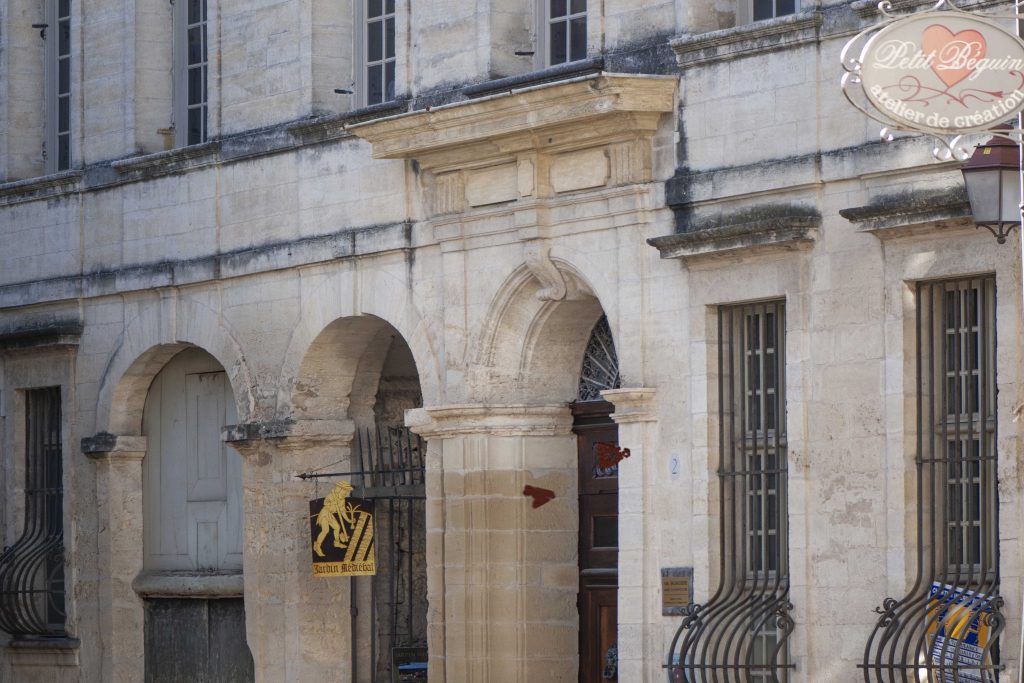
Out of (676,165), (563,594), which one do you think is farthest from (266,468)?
(676,165)

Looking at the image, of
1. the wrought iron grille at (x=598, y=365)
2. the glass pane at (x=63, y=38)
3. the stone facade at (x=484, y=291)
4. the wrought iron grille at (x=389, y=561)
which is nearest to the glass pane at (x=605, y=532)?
the stone facade at (x=484, y=291)

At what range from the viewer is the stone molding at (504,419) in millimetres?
17031

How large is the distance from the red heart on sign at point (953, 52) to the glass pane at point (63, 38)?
39.0 feet

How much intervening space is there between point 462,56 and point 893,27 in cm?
649

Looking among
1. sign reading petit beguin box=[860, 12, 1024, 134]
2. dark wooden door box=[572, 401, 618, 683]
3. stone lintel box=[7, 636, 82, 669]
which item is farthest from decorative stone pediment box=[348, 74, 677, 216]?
stone lintel box=[7, 636, 82, 669]

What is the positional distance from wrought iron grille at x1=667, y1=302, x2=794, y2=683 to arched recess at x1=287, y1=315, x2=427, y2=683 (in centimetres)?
348

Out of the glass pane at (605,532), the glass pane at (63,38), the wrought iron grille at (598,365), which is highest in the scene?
Answer: the glass pane at (63,38)

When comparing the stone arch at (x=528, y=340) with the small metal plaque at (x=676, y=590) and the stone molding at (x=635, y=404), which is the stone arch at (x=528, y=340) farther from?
the small metal plaque at (x=676, y=590)

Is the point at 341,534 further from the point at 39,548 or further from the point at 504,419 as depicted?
the point at 39,548

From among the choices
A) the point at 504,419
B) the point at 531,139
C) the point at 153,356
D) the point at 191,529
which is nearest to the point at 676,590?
the point at 504,419

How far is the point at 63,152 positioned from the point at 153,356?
2427mm

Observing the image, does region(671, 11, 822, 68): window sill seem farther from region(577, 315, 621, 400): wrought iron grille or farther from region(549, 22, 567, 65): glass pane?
region(577, 315, 621, 400): wrought iron grille

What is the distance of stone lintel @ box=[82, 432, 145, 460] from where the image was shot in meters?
20.3

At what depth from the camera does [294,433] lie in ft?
61.2
